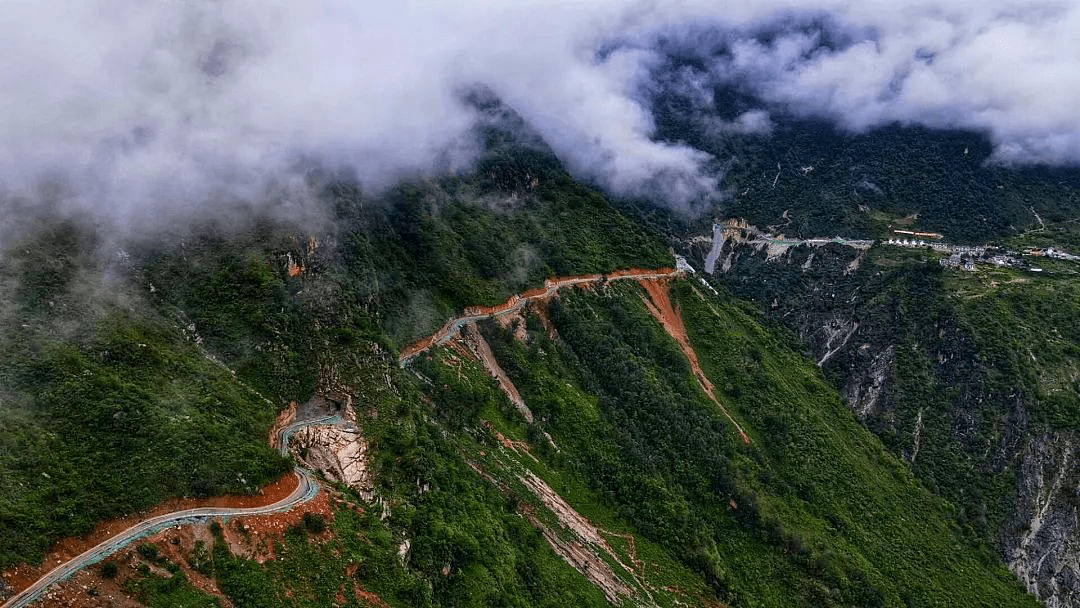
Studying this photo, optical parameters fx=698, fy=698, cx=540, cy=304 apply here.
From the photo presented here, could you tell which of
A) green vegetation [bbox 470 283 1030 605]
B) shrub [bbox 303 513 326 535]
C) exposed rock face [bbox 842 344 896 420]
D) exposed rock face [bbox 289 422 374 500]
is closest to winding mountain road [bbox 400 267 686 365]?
green vegetation [bbox 470 283 1030 605]

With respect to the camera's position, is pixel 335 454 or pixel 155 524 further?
pixel 335 454

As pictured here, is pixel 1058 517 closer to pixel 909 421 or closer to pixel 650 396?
pixel 909 421

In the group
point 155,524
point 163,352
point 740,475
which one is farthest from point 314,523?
point 740,475

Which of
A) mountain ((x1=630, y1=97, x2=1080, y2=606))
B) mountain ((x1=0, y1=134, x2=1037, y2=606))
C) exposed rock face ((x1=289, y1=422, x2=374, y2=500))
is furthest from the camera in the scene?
mountain ((x1=630, y1=97, x2=1080, y2=606))

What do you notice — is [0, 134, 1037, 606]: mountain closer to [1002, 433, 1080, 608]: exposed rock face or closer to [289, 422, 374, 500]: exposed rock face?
[289, 422, 374, 500]: exposed rock face

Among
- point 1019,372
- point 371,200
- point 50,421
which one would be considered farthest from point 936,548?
point 50,421

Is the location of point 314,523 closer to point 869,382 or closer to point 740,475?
point 740,475
